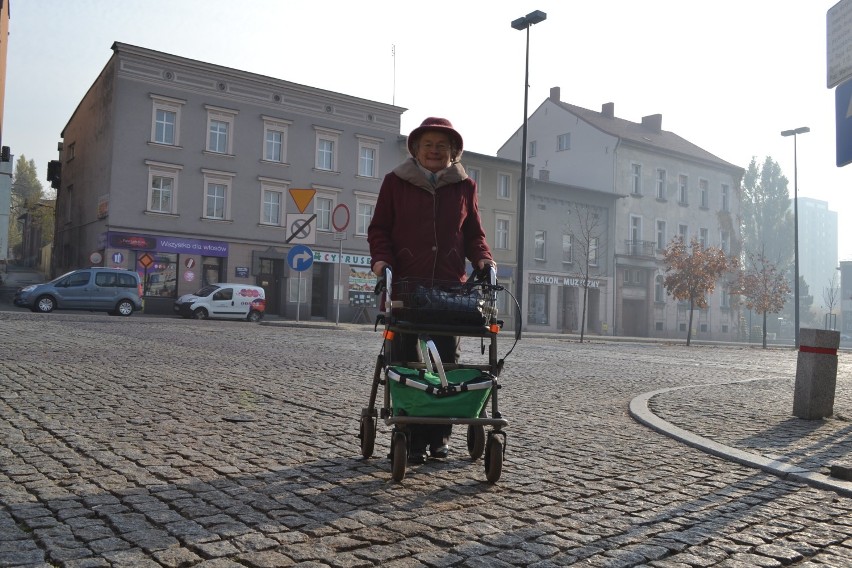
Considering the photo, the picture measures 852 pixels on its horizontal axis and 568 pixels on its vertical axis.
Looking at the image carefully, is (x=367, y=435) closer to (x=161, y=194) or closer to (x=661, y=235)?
(x=161, y=194)

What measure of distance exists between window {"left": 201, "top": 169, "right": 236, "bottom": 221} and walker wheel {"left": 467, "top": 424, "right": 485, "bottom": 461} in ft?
104

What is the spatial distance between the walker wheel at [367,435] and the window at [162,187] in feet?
103

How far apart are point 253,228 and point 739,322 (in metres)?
37.6

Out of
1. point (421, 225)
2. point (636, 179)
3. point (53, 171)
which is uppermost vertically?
point (636, 179)

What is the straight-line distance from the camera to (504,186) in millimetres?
44375

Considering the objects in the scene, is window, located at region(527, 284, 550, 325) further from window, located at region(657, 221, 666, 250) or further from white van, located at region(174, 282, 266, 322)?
white van, located at region(174, 282, 266, 322)

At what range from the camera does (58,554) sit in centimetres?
269

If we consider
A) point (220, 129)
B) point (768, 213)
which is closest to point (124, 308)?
point (220, 129)

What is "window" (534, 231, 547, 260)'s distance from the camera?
148ft

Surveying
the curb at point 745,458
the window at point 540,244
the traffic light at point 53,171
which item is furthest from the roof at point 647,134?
the curb at point 745,458

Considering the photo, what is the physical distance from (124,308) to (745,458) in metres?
26.8

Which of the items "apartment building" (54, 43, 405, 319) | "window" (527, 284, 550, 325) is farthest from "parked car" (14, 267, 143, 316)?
"window" (527, 284, 550, 325)

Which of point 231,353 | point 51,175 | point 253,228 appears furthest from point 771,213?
point 231,353

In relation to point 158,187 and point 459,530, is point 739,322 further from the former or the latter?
point 459,530
